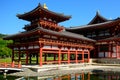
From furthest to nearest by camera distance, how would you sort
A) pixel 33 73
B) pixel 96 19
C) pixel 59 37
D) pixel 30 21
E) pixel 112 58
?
1. pixel 96 19
2. pixel 112 58
3. pixel 30 21
4. pixel 59 37
5. pixel 33 73

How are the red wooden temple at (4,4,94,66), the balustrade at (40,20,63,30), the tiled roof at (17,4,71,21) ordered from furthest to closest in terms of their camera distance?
the balustrade at (40,20,63,30) < the tiled roof at (17,4,71,21) < the red wooden temple at (4,4,94,66)

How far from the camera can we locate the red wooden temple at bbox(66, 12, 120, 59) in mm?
45688

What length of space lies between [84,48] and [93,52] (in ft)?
20.2

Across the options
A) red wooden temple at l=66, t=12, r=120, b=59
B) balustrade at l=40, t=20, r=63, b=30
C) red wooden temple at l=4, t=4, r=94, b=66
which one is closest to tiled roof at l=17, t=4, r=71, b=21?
red wooden temple at l=4, t=4, r=94, b=66

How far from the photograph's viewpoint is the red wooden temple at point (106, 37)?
45.7m

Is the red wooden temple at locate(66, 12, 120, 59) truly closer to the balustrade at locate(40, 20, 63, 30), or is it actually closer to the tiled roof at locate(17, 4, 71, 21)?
the tiled roof at locate(17, 4, 71, 21)

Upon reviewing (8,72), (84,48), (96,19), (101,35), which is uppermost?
(96,19)

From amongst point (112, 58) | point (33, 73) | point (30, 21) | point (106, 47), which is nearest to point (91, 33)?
point (106, 47)

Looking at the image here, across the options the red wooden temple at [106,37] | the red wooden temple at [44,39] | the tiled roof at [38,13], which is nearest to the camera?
the red wooden temple at [44,39]

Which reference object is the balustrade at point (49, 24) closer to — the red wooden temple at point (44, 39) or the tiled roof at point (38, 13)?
the red wooden temple at point (44, 39)

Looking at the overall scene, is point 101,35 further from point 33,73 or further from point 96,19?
point 33,73

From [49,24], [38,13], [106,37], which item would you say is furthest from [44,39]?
[106,37]

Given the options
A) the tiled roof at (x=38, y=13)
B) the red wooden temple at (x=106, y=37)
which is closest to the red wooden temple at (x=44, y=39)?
the tiled roof at (x=38, y=13)

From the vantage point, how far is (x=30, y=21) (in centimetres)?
4175
